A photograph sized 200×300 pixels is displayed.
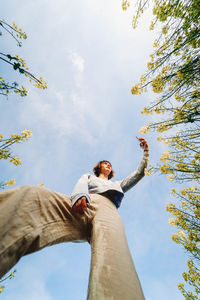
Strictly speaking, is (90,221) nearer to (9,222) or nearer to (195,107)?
(9,222)

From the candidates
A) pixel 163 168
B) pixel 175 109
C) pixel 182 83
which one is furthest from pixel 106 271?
pixel 182 83

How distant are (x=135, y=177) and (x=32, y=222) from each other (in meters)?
1.68

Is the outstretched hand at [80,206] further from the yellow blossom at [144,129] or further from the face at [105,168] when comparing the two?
the yellow blossom at [144,129]

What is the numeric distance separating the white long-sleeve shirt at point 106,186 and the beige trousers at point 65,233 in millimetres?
141

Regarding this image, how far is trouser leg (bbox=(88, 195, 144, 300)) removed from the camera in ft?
2.45

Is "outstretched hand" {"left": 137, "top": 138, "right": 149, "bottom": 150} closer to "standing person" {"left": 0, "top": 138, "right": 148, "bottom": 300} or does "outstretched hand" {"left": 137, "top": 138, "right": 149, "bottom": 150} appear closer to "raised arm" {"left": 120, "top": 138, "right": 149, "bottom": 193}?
"raised arm" {"left": 120, "top": 138, "right": 149, "bottom": 193}

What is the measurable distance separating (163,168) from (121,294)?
209 centimetres

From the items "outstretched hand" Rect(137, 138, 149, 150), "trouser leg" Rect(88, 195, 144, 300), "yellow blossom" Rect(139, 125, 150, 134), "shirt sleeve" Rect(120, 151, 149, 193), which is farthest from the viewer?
"yellow blossom" Rect(139, 125, 150, 134)

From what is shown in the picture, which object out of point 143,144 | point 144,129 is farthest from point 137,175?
point 144,129

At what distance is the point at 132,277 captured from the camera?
0.88m

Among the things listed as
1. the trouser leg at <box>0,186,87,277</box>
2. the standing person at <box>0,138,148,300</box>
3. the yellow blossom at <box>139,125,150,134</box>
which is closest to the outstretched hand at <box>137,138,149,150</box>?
the yellow blossom at <box>139,125,150,134</box>

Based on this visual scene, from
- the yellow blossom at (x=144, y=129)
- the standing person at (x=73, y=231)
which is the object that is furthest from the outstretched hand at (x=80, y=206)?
the yellow blossom at (x=144, y=129)

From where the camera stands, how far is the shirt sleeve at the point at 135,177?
2.30 metres

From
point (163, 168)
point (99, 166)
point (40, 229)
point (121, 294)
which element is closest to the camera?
point (121, 294)
